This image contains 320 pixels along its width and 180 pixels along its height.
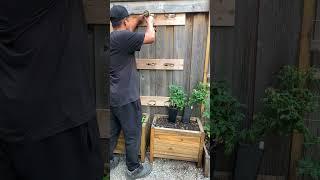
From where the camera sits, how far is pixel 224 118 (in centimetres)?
108

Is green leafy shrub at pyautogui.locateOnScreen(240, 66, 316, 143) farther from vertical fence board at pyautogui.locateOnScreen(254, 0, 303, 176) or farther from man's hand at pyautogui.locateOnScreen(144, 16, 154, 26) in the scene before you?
man's hand at pyautogui.locateOnScreen(144, 16, 154, 26)

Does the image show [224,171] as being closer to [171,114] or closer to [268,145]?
[268,145]

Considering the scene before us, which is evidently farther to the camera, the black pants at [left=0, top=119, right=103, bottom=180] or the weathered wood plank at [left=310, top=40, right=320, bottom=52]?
the weathered wood plank at [left=310, top=40, right=320, bottom=52]

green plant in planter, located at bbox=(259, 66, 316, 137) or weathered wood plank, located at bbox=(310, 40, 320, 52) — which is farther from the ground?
weathered wood plank, located at bbox=(310, 40, 320, 52)

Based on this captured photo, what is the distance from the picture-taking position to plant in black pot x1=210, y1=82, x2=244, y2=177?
1.07 meters

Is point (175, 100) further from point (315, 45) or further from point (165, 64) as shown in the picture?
point (315, 45)

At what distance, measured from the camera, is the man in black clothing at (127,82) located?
100cm

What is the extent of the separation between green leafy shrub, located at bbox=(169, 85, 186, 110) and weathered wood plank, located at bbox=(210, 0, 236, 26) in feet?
0.79

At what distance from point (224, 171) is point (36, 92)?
0.69m

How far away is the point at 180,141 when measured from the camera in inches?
39.6

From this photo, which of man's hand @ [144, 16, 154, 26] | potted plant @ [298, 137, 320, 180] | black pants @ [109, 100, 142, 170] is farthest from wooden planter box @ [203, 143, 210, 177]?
man's hand @ [144, 16, 154, 26]

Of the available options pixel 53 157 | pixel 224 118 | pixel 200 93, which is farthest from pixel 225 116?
pixel 53 157

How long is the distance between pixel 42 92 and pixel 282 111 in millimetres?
766

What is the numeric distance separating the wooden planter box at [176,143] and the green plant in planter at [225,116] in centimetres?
7
